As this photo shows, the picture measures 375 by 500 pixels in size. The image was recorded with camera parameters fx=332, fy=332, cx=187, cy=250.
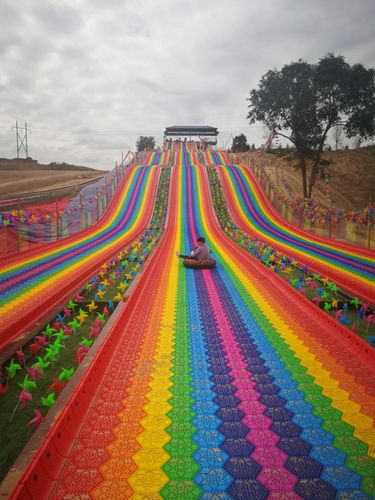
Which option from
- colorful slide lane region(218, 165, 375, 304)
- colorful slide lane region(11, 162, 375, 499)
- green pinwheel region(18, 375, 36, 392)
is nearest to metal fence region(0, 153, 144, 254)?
colorful slide lane region(11, 162, 375, 499)

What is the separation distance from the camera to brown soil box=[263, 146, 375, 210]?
2686 centimetres

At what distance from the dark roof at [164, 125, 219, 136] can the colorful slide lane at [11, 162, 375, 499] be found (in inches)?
1864

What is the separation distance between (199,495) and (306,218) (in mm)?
13358

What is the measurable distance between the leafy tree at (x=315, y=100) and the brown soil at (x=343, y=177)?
4.60 meters

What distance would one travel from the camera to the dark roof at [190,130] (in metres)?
48.5

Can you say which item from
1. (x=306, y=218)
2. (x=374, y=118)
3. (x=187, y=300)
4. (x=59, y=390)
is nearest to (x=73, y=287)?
(x=187, y=300)

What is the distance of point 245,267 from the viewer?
25.0 feet

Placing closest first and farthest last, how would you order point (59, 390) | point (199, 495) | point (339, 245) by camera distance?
point (199, 495) → point (59, 390) → point (339, 245)

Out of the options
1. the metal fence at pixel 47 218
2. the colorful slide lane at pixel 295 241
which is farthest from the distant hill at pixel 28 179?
the colorful slide lane at pixel 295 241

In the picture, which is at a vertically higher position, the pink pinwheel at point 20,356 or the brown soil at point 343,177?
the brown soil at point 343,177

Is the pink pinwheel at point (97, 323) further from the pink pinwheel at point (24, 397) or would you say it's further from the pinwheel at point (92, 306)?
the pink pinwheel at point (24, 397)

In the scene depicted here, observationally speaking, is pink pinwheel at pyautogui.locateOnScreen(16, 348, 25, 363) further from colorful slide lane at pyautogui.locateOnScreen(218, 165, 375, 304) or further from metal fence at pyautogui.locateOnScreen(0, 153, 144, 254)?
metal fence at pyautogui.locateOnScreen(0, 153, 144, 254)

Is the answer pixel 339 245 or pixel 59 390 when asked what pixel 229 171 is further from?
pixel 59 390

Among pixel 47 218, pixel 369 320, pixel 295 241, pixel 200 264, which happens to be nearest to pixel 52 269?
pixel 200 264
